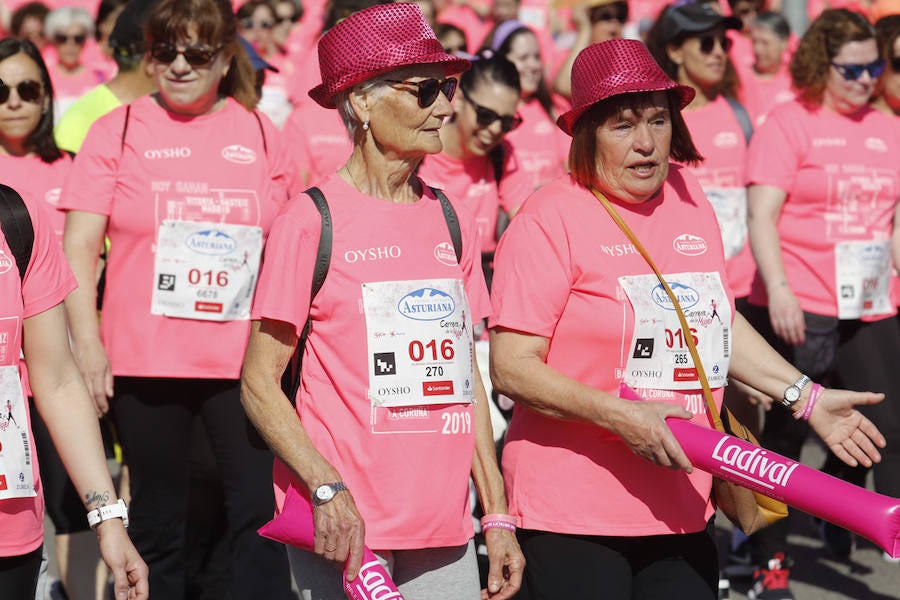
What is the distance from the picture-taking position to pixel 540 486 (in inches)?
158

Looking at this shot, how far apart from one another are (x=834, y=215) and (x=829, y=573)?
5.61ft

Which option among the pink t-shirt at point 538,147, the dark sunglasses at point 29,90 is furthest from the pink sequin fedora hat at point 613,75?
the pink t-shirt at point 538,147

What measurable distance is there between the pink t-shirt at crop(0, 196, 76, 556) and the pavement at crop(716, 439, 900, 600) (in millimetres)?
3771

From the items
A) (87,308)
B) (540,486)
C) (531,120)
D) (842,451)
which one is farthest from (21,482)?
(531,120)

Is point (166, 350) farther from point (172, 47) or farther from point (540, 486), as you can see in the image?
point (540, 486)

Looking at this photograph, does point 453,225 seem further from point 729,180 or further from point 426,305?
point 729,180

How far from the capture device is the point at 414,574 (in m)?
3.72

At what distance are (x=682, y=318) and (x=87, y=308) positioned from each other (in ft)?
7.21

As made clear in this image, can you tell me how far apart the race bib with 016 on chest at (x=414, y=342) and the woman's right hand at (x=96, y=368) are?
178 cm

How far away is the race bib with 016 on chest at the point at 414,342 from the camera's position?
363 centimetres

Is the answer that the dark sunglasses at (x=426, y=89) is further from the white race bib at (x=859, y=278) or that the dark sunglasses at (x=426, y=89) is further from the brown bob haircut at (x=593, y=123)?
the white race bib at (x=859, y=278)

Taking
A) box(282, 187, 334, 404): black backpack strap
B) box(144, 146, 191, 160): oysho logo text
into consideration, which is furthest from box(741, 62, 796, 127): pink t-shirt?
box(282, 187, 334, 404): black backpack strap

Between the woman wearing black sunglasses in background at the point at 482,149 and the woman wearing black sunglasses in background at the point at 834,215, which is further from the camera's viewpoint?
the woman wearing black sunglasses in background at the point at 482,149

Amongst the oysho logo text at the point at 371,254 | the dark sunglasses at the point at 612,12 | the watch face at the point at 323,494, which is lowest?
the watch face at the point at 323,494
